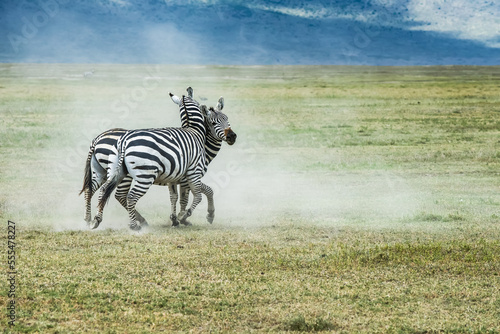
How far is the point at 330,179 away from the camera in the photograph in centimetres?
1552

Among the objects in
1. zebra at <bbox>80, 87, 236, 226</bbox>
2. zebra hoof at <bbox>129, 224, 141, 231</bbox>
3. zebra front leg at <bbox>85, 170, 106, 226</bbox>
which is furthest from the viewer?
zebra front leg at <bbox>85, 170, 106, 226</bbox>

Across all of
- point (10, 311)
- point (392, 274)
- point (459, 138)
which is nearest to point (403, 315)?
point (392, 274)

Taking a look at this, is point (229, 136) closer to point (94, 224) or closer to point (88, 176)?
point (88, 176)

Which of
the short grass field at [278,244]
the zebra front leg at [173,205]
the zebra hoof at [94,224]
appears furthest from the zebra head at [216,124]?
the zebra hoof at [94,224]

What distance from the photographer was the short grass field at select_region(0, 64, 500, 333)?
245 inches

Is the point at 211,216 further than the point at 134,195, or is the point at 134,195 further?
the point at 211,216

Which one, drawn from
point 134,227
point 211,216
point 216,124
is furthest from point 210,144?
point 134,227

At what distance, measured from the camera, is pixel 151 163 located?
30.9ft

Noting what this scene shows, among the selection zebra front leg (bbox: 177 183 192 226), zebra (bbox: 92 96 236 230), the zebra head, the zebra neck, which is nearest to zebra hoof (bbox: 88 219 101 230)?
zebra (bbox: 92 96 236 230)

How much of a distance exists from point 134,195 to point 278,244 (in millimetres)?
2183

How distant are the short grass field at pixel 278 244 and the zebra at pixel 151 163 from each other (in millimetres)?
566

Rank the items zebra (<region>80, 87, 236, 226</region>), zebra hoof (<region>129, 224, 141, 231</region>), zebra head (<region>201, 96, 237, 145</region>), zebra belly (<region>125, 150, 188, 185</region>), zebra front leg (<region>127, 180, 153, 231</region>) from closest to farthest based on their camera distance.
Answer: zebra belly (<region>125, 150, 188, 185</region>) < zebra front leg (<region>127, 180, 153, 231</region>) < zebra hoof (<region>129, 224, 141, 231</region>) < zebra (<region>80, 87, 236, 226</region>) < zebra head (<region>201, 96, 237, 145</region>)

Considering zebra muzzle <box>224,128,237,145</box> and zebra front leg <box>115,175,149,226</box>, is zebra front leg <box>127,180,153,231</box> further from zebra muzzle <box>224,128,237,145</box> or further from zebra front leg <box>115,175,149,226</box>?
zebra muzzle <box>224,128,237,145</box>

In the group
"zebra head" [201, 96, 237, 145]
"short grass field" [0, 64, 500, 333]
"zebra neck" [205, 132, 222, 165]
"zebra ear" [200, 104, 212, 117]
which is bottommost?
"short grass field" [0, 64, 500, 333]
